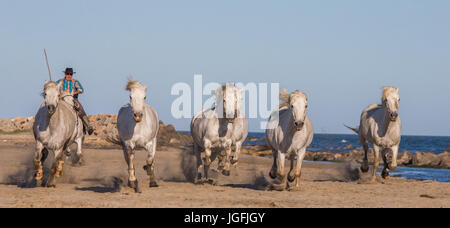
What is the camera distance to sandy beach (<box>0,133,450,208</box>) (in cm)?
1179

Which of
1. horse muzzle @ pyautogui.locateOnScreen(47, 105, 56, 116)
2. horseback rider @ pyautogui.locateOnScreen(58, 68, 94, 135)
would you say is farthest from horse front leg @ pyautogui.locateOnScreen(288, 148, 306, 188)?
horseback rider @ pyautogui.locateOnScreen(58, 68, 94, 135)

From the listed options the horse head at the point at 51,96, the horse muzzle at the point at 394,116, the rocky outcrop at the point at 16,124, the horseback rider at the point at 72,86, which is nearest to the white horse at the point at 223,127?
Result: the horseback rider at the point at 72,86

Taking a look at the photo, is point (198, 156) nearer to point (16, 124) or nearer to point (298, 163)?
point (298, 163)

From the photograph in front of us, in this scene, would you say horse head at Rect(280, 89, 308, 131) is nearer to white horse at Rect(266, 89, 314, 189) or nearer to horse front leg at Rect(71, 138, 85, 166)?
white horse at Rect(266, 89, 314, 189)

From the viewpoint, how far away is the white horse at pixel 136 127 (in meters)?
12.9

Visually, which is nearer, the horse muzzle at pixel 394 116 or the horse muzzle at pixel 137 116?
the horse muzzle at pixel 137 116

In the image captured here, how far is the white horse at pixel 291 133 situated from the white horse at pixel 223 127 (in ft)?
3.45

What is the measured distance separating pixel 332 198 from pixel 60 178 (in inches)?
267

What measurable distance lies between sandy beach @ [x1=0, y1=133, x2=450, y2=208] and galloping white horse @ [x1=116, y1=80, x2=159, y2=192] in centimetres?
63

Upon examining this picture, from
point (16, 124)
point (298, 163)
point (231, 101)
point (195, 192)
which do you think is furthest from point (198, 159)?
point (16, 124)

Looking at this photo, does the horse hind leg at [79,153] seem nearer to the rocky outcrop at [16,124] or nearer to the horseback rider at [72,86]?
the horseback rider at [72,86]
